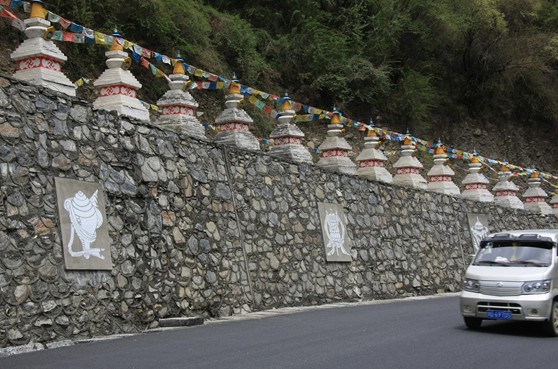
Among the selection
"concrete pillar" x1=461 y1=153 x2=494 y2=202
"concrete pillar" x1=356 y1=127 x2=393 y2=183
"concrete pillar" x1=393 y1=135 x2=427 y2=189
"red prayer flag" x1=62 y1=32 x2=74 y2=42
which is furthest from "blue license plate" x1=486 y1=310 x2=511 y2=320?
"concrete pillar" x1=461 y1=153 x2=494 y2=202

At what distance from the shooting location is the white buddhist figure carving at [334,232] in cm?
1770

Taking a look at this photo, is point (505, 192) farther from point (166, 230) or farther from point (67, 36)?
point (67, 36)

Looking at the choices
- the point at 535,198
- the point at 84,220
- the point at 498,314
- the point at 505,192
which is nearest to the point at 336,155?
the point at 498,314

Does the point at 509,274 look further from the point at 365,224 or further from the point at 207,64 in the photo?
the point at 207,64

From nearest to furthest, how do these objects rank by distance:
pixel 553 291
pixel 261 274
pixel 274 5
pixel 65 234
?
pixel 65 234 < pixel 553 291 < pixel 261 274 < pixel 274 5

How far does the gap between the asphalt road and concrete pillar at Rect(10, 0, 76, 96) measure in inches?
162

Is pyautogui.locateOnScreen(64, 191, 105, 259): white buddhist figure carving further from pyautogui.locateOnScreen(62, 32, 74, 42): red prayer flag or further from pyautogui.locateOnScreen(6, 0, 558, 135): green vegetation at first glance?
pyautogui.locateOnScreen(6, 0, 558, 135): green vegetation

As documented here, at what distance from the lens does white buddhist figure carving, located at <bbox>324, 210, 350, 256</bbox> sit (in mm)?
17703

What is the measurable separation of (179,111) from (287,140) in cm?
398

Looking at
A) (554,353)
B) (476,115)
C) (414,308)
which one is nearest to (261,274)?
(414,308)

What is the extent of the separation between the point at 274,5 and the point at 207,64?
7986mm

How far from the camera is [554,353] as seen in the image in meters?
9.86

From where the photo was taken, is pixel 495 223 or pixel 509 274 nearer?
pixel 509 274

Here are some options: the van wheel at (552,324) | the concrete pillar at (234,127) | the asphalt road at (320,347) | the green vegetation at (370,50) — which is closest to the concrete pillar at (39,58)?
the asphalt road at (320,347)
